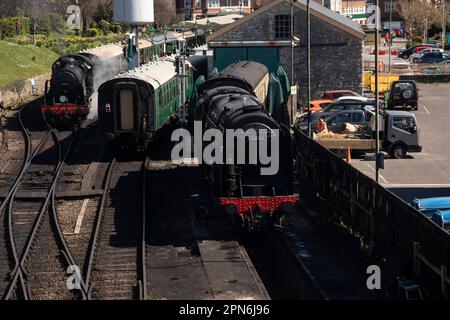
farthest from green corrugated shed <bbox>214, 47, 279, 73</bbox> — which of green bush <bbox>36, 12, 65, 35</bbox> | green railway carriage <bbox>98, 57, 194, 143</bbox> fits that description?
A: green bush <bbox>36, 12, 65, 35</bbox>

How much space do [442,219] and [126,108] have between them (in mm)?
13002

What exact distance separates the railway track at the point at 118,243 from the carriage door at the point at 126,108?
59.6 inches

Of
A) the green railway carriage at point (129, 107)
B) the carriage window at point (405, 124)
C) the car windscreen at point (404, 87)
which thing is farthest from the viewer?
the car windscreen at point (404, 87)

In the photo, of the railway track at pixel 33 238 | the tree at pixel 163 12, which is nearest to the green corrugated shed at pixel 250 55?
the railway track at pixel 33 238

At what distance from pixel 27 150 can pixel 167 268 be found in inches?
585

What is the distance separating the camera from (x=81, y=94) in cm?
3472

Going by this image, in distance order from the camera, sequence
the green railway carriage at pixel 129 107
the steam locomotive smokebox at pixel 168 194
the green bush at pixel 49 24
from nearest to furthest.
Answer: the steam locomotive smokebox at pixel 168 194
the green railway carriage at pixel 129 107
the green bush at pixel 49 24

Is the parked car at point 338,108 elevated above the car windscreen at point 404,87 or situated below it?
below

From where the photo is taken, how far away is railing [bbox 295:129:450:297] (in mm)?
13836

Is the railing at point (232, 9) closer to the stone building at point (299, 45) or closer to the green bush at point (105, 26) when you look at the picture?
the green bush at point (105, 26)

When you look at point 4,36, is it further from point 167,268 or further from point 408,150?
point 167,268

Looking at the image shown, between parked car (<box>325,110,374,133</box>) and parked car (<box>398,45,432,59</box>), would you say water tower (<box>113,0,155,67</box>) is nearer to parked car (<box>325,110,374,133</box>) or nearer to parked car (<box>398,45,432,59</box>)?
parked car (<box>325,110,374,133</box>)

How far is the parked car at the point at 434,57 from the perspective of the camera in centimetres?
6862
